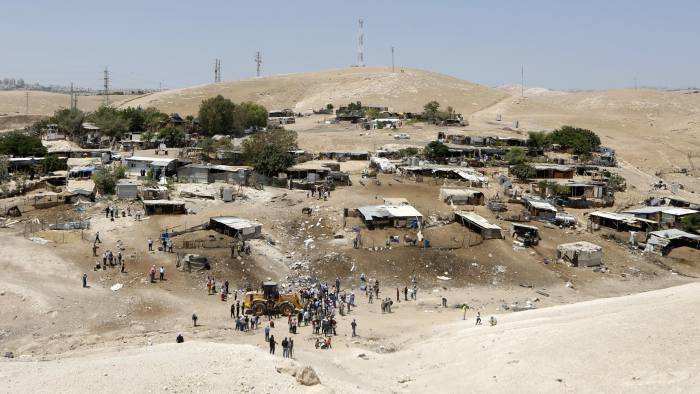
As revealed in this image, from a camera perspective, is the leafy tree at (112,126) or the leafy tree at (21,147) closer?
the leafy tree at (21,147)

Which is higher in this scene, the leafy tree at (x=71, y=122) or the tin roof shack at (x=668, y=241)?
the leafy tree at (x=71, y=122)

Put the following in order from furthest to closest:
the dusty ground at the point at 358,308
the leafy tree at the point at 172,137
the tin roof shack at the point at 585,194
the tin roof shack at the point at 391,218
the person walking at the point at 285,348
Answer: the leafy tree at the point at 172,137
the tin roof shack at the point at 585,194
the tin roof shack at the point at 391,218
the person walking at the point at 285,348
the dusty ground at the point at 358,308

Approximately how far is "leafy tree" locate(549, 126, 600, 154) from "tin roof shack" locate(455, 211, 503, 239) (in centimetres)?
2809

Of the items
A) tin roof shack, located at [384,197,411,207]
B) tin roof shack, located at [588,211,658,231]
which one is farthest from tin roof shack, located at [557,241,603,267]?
tin roof shack, located at [384,197,411,207]

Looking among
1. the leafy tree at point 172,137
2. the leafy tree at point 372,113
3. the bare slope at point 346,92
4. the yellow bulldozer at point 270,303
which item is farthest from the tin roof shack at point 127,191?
the bare slope at point 346,92

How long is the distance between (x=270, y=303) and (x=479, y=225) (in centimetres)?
1366

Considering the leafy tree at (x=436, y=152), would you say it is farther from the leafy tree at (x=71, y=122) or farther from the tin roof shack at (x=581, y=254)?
the leafy tree at (x=71, y=122)

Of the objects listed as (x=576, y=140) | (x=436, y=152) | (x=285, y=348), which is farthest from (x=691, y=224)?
(x=285, y=348)

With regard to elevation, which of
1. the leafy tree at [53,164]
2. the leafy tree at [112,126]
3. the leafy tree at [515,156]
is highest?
the leafy tree at [112,126]

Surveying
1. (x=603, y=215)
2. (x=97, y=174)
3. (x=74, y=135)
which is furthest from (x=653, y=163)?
(x=74, y=135)

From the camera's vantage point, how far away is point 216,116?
215 feet

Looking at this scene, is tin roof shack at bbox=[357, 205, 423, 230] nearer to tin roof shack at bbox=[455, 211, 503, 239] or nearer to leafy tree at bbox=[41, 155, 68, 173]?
tin roof shack at bbox=[455, 211, 503, 239]

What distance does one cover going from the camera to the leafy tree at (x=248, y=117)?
67.3 m

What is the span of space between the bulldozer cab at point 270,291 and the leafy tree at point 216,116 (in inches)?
1765
